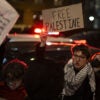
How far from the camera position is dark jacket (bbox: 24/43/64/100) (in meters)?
5.04

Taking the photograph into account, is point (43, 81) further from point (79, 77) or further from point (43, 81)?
point (79, 77)

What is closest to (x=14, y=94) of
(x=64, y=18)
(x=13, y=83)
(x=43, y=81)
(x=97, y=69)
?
(x=13, y=83)

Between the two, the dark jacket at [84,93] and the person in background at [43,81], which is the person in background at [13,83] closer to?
the person in background at [43,81]

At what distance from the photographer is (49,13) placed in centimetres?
572

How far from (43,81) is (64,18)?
1.01 meters

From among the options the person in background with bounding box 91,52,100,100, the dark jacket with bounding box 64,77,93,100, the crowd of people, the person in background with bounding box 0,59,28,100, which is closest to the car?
the person in background with bounding box 91,52,100,100

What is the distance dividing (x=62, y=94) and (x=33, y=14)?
35480mm

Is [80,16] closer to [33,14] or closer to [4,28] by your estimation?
[4,28]

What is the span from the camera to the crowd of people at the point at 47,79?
16.6 ft

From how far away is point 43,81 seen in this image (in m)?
5.05

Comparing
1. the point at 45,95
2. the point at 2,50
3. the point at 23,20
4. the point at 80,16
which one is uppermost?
the point at 23,20

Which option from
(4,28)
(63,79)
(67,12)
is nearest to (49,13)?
(67,12)

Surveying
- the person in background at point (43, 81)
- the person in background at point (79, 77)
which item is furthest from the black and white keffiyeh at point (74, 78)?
the person in background at point (43, 81)

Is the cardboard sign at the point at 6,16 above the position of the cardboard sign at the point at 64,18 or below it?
below
